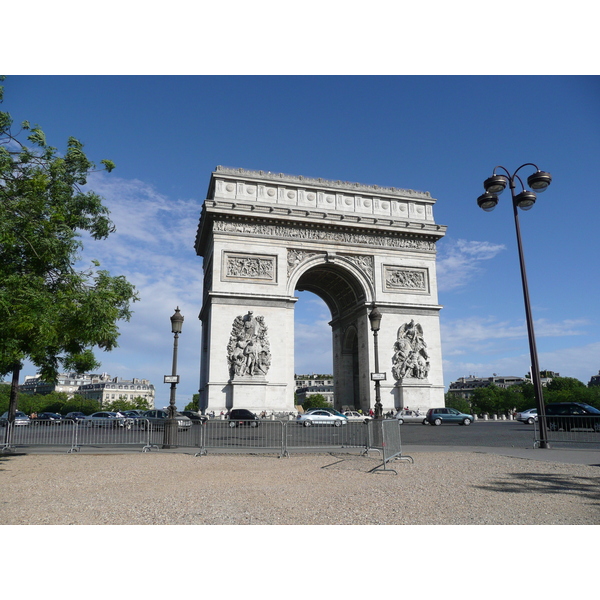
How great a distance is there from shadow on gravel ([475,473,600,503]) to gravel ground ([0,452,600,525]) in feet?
0.05

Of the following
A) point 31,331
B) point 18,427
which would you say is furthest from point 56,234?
point 18,427

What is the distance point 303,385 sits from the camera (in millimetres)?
148625

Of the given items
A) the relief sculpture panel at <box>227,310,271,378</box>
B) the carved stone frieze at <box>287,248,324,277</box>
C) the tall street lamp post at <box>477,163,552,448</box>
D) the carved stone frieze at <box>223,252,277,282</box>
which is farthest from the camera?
the carved stone frieze at <box>287,248,324,277</box>

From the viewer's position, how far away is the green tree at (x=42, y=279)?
27.2 ft

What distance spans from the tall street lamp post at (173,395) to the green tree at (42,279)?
14.4 ft

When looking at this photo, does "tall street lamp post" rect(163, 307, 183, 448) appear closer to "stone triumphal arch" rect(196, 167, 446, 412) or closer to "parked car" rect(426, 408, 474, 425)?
"stone triumphal arch" rect(196, 167, 446, 412)

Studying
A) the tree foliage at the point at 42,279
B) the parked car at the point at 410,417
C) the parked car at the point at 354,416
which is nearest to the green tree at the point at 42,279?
the tree foliage at the point at 42,279

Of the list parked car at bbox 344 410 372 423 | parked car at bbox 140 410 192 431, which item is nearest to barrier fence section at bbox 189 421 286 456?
parked car at bbox 140 410 192 431

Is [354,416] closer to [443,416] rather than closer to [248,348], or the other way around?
[443,416]

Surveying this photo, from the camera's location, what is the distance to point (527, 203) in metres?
14.0

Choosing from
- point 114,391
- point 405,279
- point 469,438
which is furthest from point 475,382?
point 469,438

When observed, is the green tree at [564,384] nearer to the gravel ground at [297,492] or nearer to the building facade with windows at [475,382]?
the building facade with windows at [475,382]

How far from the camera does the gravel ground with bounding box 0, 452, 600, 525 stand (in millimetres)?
5600

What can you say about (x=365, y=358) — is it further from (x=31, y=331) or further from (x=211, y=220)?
(x=31, y=331)
